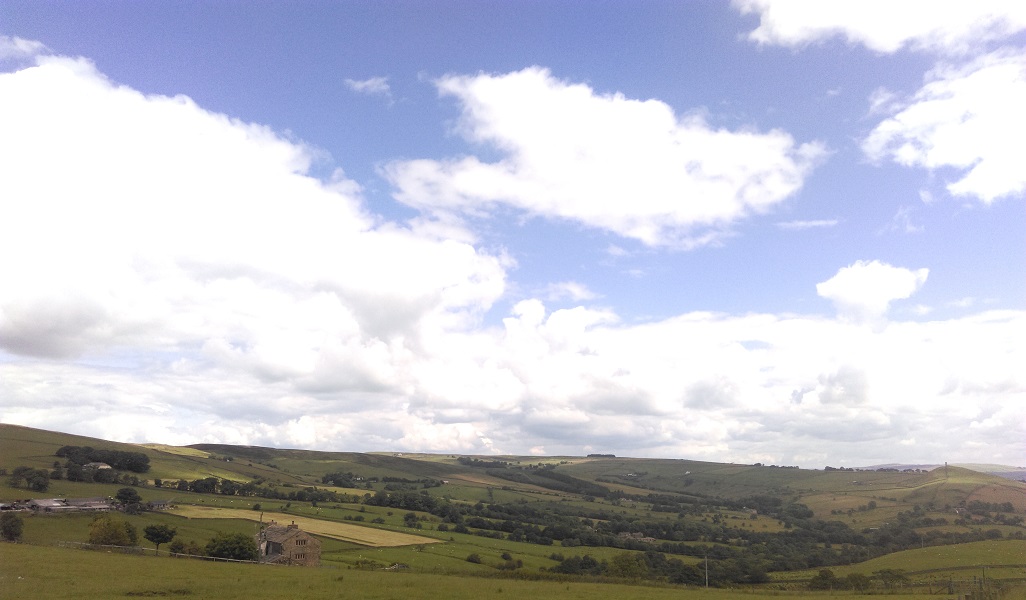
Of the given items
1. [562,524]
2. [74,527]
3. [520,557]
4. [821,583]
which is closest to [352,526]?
[520,557]

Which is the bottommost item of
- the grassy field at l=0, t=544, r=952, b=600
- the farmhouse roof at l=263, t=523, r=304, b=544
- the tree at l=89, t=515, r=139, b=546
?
the farmhouse roof at l=263, t=523, r=304, b=544

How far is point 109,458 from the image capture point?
18512 centimetres

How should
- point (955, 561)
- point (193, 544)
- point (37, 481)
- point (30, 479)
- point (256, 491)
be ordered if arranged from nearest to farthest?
1. point (193, 544)
2. point (955, 561)
3. point (37, 481)
4. point (30, 479)
5. point (256, 491)

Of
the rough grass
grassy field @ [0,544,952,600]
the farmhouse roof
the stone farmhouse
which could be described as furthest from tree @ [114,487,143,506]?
the rough grass

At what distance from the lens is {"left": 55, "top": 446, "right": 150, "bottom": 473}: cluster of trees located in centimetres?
18025

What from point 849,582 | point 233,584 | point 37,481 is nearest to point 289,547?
point 233,584

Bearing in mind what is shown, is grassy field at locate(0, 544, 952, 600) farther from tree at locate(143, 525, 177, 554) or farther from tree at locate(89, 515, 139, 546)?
tree at locate(143, 525, 177, 554)

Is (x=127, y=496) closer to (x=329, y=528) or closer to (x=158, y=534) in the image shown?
Answer: (x=329, y=528)

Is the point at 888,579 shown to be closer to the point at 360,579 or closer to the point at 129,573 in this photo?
the point at 360,579

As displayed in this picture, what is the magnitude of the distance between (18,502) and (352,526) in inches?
2270

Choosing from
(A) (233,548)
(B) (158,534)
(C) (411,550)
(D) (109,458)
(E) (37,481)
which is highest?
(D) (109,458)

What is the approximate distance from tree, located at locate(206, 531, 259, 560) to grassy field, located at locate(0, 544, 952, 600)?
10739 millimetres

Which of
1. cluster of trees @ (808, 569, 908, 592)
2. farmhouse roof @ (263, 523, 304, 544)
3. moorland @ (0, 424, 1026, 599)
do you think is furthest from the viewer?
farmhouse roof @ (263, 523, 304, 544)

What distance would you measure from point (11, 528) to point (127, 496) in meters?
50.4
